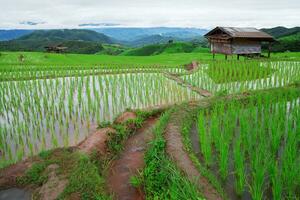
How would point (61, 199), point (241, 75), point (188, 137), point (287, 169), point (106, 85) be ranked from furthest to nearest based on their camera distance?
point (241, 75) → point (106, 85) → point (188, 137) → point (61, 199) → point (287, 169)

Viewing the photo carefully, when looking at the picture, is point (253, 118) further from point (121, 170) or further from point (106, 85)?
point (106, 85)

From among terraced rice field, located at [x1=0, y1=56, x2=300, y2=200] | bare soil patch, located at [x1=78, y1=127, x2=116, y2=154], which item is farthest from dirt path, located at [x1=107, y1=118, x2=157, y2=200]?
bare soil patch, located at [x1=78, y1=127, x2=116, y2=154]

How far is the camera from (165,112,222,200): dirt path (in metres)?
3.10

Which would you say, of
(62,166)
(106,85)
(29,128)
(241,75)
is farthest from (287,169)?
(241,75)

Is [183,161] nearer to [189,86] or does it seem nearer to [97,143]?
[97,143]

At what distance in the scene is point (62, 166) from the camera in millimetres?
4016

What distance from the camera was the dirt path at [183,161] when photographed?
10.2 feet

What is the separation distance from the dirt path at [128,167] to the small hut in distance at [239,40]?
41.0ft

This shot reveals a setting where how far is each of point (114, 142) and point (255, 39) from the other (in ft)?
49.1

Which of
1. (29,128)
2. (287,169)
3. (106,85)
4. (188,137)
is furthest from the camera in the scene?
(106,85)

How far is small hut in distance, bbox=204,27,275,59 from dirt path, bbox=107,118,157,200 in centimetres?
1248

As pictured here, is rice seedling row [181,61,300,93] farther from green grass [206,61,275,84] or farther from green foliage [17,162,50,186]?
green foliage [17,162,50,186]

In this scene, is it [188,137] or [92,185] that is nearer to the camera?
[92,185]

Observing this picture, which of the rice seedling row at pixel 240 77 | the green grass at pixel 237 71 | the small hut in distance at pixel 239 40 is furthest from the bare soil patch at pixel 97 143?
the small hut in distance at pixel 239 40
